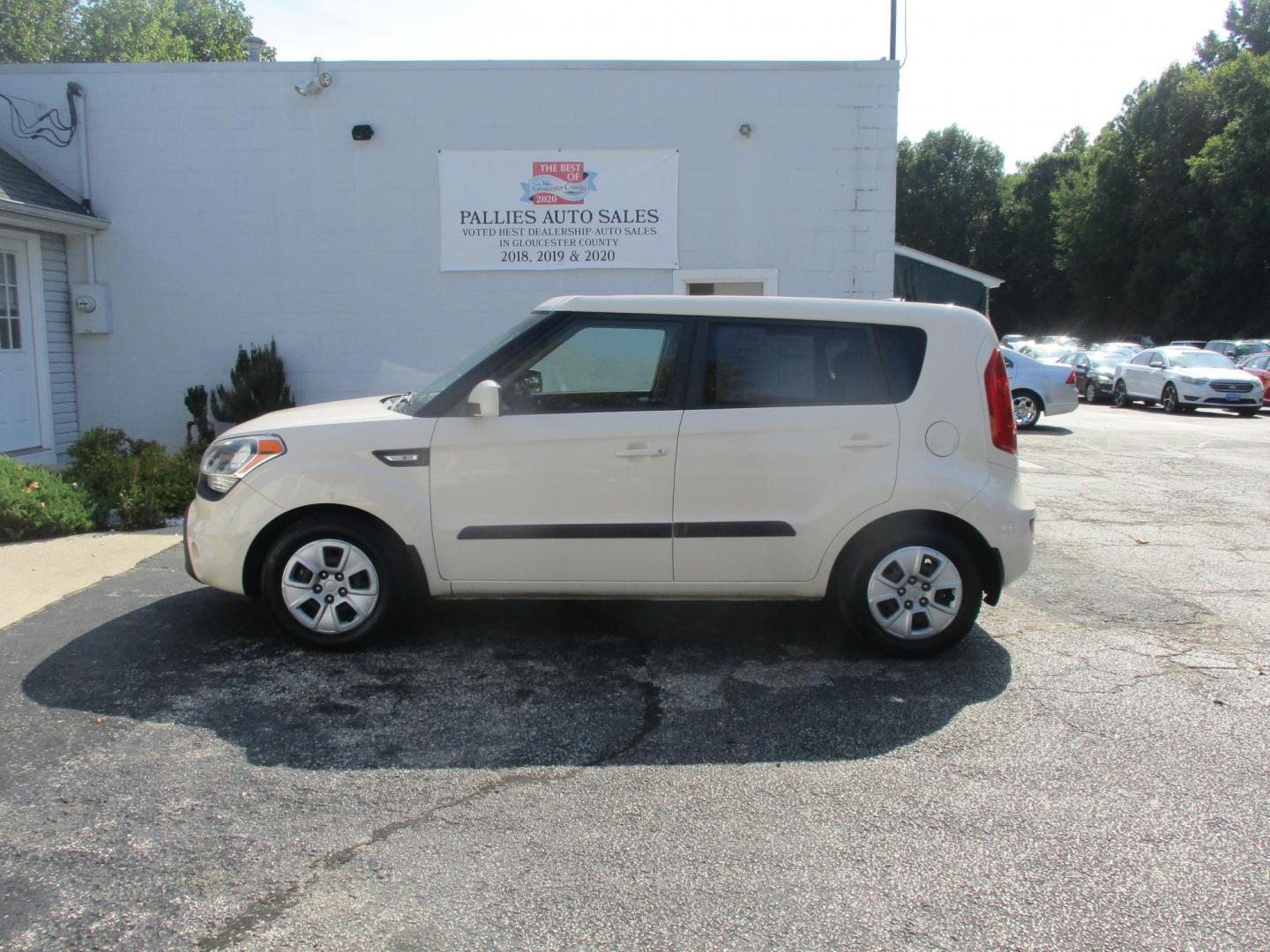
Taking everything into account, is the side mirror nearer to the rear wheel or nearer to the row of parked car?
the row of parked car

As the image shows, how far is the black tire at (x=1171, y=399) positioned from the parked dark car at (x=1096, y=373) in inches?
97.0

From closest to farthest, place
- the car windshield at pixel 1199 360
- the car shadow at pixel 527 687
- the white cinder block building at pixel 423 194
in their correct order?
the car shadow at pixel 527 687 → the white cinder block building at pixel 423 194 → the car windshield at pixel 1199 360

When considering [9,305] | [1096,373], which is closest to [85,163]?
[9,305]

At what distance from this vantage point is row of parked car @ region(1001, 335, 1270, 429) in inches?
694

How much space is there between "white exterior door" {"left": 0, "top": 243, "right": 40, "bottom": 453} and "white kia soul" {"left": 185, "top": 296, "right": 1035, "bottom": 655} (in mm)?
6846

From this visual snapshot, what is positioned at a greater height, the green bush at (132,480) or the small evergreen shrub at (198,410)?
the small evergreen shrub at (198,410)

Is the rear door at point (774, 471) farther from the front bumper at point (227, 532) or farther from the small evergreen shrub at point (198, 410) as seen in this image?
the small evergreen shrub at point (198, 410)

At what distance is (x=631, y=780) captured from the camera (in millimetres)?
3691

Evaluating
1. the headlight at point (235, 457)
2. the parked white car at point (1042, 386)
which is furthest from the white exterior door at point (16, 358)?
the parked white car at point (1042, 386)

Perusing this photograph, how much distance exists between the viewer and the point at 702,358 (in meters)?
5.00

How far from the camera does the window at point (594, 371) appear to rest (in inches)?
196

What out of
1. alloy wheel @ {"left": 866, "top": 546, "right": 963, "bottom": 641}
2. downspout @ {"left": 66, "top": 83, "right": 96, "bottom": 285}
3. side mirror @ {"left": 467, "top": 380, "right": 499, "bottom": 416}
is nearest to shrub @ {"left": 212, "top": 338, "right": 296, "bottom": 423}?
downspout @ {"left": 66, "top": 83, "right": 96, "bottom": 285}

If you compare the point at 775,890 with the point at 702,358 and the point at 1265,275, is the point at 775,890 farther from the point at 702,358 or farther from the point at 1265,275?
the point at 1265,275

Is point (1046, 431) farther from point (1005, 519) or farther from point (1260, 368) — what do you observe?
point (1005, 519)
